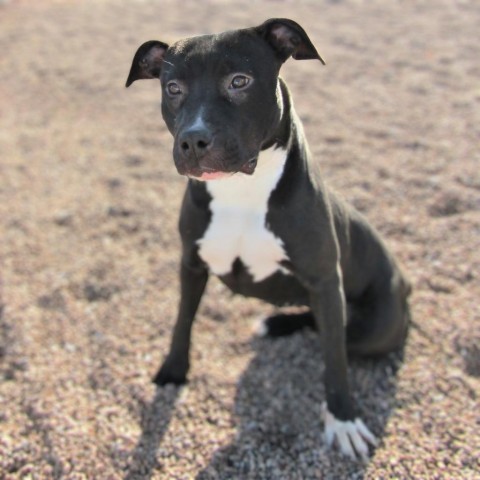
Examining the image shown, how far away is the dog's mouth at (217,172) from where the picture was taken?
7.88 feet

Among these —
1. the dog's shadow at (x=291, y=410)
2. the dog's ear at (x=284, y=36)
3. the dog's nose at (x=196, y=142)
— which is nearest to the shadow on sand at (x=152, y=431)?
the dog's shadow at (x=291, y=410)

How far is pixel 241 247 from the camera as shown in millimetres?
2842

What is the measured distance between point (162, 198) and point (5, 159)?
1.71 m

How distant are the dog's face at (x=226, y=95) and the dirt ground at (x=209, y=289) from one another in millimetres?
1376

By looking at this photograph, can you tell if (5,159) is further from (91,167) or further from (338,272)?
(338,272)

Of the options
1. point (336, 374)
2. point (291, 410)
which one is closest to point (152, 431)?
point (291, 410)

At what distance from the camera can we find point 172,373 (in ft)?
11.1

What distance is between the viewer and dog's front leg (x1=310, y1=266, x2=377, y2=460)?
2.91m

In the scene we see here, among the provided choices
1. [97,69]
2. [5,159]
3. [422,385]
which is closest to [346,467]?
[422,385]

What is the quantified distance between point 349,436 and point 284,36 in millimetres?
1783

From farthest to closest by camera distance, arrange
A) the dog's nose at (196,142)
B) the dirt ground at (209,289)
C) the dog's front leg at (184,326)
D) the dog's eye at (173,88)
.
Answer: the dog's front leg at (184,326), the dirt ground at (209,289), the dog's eye at (173,88), the dog's nose at (196,142)

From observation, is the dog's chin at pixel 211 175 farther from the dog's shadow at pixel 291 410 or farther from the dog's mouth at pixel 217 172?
the dog's shadow at pixel 291 410

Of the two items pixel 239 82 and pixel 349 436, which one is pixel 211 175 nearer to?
pixel 239 82

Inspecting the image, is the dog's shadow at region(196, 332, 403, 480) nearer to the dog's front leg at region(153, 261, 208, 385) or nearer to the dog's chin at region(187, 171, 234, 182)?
the dog's front leg at region(153, 261, 208, 385)
